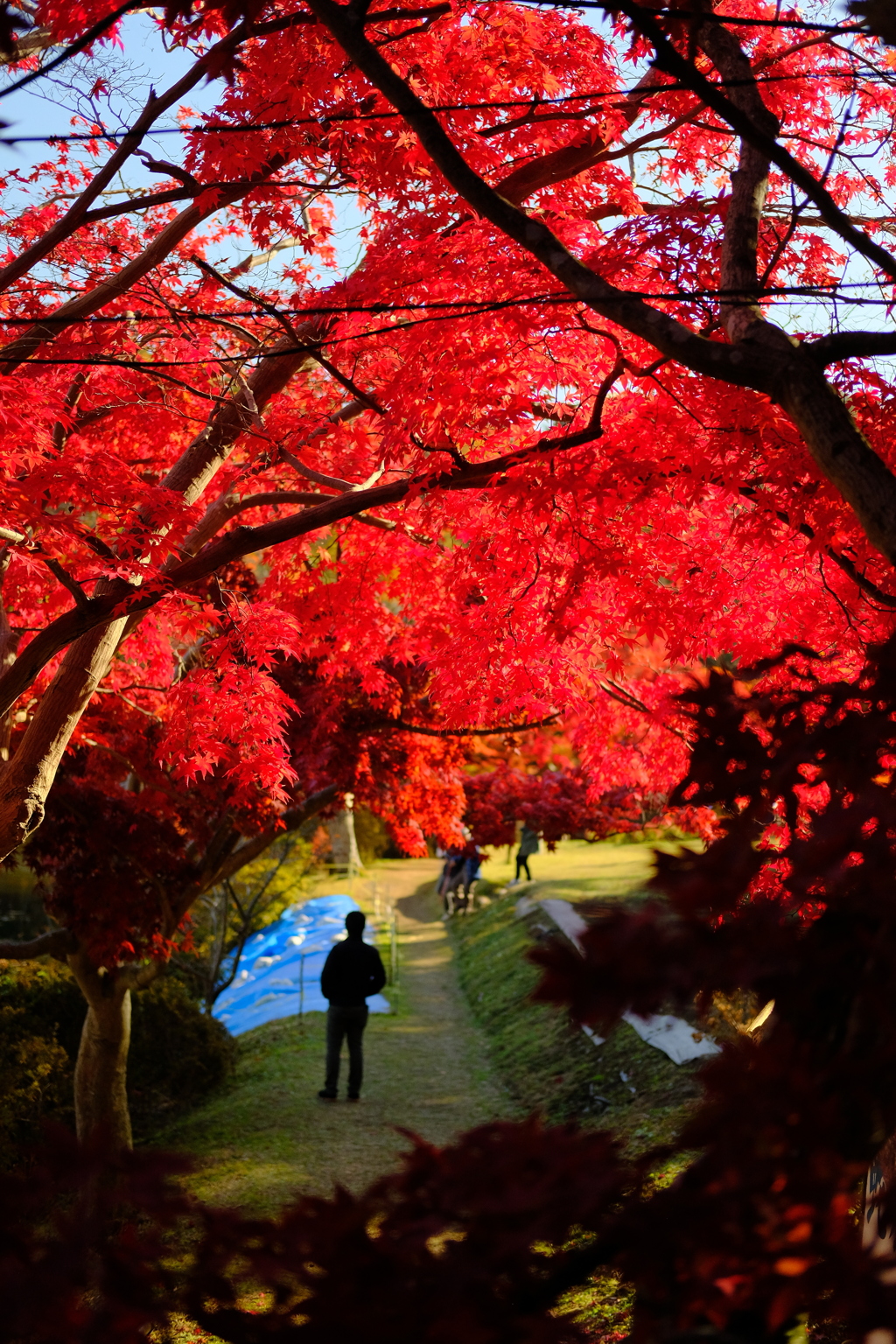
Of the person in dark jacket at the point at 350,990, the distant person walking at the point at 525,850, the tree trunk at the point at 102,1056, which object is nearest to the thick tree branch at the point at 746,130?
the tree trunk at the point at 102,1056

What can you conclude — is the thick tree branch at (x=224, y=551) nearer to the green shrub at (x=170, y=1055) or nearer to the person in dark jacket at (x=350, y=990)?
the person in dark jacket at (x=350, y=990)

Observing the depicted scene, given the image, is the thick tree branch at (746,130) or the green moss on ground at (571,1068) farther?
the green moss on ground at (571,1068)

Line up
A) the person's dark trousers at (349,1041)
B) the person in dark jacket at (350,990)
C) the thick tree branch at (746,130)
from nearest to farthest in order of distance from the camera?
the thick tree branch at (746,130)
the person in dark jacket at (350,990)
the person's dark trousers at (349,1041)

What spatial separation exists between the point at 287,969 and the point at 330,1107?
5.42m

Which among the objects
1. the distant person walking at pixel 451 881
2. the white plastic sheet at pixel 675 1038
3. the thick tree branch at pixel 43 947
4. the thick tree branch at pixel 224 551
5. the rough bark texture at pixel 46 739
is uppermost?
the thick tree branch at pixel 224 551

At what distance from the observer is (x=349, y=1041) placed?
28.8 feet

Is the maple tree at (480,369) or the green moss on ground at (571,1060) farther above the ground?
the maple tree at (480,369)

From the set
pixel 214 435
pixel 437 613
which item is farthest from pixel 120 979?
pixel 214 435

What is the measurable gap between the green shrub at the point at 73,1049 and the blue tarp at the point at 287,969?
2271 mm

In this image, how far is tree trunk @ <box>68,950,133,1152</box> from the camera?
740 cm

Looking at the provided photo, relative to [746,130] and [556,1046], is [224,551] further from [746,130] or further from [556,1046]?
[556,1046]

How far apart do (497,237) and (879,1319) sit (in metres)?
4.19

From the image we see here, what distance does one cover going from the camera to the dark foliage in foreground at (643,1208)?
138 centimetres

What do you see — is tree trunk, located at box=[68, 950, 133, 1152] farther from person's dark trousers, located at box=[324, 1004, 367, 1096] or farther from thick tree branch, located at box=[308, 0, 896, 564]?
thick tree branch, located at box=[308, 0, 896, 564]
